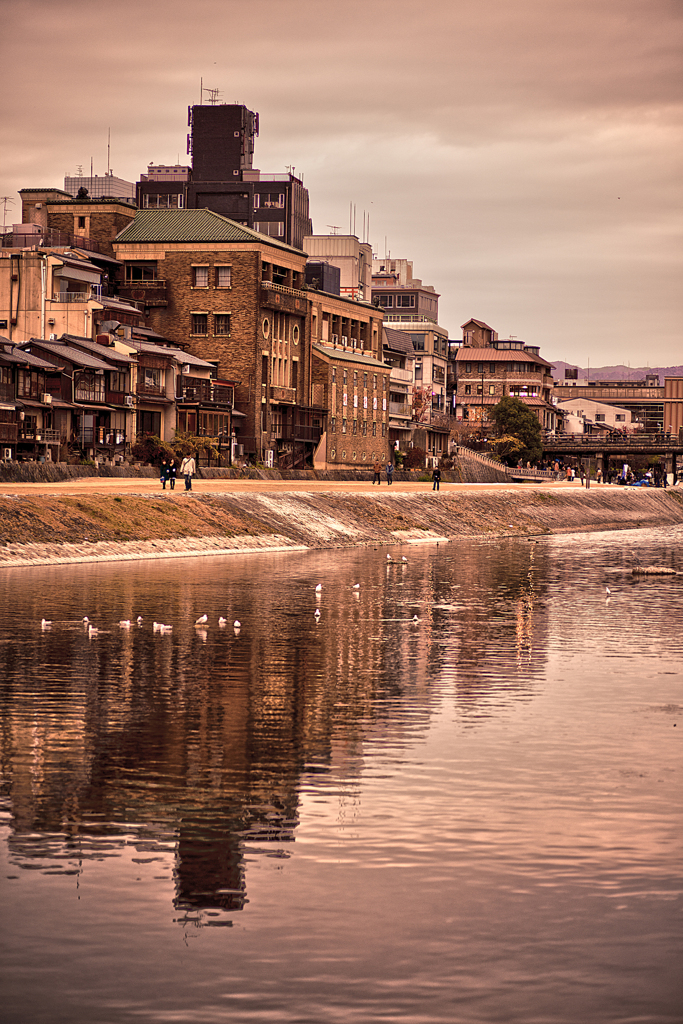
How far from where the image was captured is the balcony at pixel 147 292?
447 feet

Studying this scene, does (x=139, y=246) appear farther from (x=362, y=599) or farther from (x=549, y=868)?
(x=549, y=868)

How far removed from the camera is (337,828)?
43.7 ft

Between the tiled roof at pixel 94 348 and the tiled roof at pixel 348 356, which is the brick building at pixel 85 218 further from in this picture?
the tiled roof at pixel 94 348

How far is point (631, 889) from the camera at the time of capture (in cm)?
1149

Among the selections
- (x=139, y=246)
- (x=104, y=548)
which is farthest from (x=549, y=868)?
(x=139, y=246)

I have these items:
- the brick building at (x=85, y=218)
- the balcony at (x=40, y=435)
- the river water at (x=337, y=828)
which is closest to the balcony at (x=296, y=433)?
the brick building at (x=85, y=218)

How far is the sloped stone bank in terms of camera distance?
51688 millimetres

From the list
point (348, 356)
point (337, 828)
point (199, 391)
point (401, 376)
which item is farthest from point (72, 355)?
point (337, 828)

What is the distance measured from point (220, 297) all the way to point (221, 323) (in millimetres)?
2788

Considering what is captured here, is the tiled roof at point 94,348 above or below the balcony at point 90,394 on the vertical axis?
above

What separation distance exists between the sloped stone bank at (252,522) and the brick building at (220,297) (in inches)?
1344

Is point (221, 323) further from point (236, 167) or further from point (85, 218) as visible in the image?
point (236, 167)

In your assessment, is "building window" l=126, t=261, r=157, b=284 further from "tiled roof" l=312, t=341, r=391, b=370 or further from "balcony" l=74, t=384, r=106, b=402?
"balcony" l=74, t=384, r=106, b=402

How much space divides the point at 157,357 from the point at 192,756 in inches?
4071
